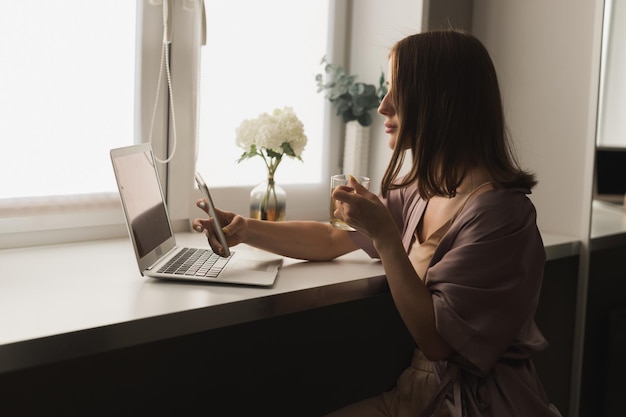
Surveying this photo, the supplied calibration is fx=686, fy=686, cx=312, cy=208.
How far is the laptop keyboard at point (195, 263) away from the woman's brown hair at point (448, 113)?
0.41 metres

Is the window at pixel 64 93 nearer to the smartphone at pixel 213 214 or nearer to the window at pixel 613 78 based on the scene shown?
the smartphone at pixel 213 214

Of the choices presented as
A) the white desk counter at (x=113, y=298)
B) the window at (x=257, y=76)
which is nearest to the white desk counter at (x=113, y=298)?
the white desk counter at (x=113, y=298)

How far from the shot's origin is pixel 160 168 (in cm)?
179

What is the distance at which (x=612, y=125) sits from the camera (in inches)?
74.5

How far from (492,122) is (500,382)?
502mm

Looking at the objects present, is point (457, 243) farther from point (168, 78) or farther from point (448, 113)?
point (168, 78)

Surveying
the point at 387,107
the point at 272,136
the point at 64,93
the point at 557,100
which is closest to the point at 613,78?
the point at 557,100

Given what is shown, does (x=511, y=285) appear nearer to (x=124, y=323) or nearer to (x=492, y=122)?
(x=492, y=122)

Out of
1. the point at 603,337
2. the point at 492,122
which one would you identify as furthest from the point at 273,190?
the point at 603,337

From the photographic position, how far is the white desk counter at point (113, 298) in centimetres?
94

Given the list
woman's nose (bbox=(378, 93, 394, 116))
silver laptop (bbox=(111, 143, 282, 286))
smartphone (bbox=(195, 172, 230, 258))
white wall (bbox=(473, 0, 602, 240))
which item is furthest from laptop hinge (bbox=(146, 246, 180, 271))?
white wall (bbox=(473, 0, 602, 240))

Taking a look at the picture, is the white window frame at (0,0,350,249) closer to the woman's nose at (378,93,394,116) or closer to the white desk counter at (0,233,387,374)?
the white desk counter at (0,233,387,374)

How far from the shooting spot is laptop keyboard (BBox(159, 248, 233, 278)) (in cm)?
130

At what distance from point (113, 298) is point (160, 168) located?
2.31 ft
